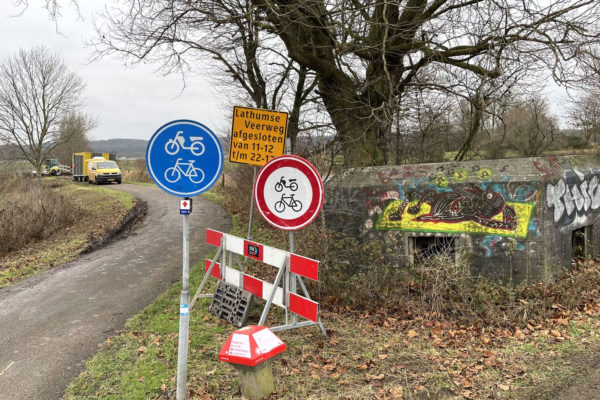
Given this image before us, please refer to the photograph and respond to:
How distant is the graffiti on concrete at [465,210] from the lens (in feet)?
18.5

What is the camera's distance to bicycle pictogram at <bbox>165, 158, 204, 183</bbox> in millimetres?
3350

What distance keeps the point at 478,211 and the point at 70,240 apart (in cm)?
1145

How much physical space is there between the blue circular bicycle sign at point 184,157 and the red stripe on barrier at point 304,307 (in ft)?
5.76

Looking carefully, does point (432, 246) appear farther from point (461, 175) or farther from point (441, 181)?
point (461, 175)

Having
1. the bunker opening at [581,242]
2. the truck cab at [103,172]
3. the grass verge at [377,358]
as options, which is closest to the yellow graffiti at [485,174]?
the grass verge at [377,358]

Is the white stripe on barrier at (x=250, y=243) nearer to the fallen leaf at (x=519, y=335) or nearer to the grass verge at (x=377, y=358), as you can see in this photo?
the grass verge at (x=377, y=358)

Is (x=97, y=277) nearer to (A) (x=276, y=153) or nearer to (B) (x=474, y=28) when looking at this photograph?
(A) (x=276, y=153)

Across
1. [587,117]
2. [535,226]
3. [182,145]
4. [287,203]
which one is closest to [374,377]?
[287,203]

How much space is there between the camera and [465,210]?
5906mm

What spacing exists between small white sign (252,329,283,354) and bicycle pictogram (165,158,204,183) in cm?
136

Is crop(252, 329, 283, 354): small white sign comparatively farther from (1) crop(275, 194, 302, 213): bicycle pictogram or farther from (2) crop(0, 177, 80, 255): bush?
(2) crop(0, 177, 80, 255): bush

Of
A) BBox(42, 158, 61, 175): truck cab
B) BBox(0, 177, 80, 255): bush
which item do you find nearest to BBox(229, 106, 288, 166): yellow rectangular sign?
BBox(0, 177, 80, 255): bush

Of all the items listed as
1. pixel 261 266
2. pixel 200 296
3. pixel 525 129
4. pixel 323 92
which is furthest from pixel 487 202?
pixel 525 129

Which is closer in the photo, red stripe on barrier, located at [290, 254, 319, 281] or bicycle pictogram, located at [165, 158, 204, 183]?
bicycle pictogram, located at [165, 158, 204, 183]
